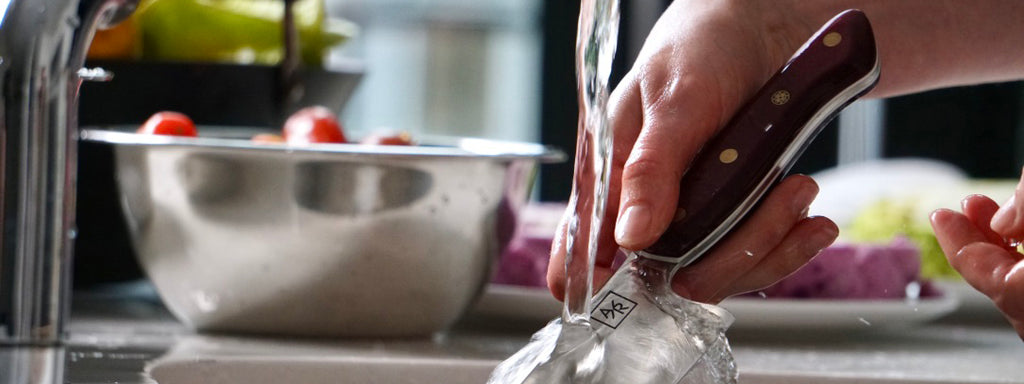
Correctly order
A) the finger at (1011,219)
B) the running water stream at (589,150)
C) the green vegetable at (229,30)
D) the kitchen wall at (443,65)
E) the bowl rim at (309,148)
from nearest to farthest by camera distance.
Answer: the running water stream at (589,150) < the finger at (1011,219) < the bowl rim at (309,148) < the green vegetable at (229,30) < the kitchen wall at (443,65)

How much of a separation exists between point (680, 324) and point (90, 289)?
55cm

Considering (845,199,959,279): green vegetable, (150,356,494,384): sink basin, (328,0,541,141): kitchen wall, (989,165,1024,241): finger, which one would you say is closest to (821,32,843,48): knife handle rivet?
(989,165,1024,241): finger

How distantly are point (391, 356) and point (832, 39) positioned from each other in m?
0.27

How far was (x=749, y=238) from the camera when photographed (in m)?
0.52

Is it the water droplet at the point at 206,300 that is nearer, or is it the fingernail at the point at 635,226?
the fingernail at the point at 635,226

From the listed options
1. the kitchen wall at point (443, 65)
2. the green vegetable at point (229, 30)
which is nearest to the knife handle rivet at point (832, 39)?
the green vegetable at point (229, 30)

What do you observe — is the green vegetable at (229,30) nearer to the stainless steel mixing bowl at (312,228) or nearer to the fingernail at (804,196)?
the stainless steel mixing bowl at (312,228)

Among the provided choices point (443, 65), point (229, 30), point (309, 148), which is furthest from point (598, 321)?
point (443, 65)

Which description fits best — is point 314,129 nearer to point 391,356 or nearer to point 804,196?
point 391,356

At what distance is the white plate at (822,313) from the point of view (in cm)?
76

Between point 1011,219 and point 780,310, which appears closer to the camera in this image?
point 1011,219

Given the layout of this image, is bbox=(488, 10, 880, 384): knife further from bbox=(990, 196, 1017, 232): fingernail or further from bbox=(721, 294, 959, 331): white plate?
bbox=(721, 294, 959, 331): white plate

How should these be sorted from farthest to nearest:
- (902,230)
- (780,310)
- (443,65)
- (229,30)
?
(443,65) → (902,230) → (229,30) → (780,310)

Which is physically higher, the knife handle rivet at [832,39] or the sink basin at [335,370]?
the knife handle rivet at [832,39]
